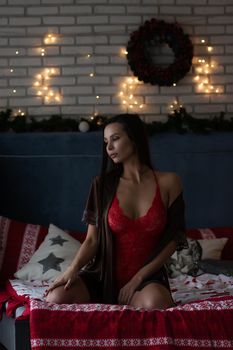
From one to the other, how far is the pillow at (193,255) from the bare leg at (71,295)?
1341 mm

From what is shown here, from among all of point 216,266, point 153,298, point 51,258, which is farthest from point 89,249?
point 216,266

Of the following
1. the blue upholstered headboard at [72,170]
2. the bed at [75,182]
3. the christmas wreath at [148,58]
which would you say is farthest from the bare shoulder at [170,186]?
the christmas wreath at [148,58]

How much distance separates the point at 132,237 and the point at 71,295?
1.33ft

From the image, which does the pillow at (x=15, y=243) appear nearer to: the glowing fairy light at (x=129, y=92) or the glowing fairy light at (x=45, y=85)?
the glowing fairy light at (x=45, y=85)

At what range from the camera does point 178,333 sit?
2.91 m

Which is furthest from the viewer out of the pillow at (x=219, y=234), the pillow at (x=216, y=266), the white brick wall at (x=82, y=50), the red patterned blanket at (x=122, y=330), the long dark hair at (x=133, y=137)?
the white brick wall at (x=82, y=50)

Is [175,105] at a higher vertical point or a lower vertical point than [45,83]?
lower

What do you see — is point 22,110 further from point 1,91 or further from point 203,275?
point 203,275

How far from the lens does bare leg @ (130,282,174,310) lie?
10.0 ft

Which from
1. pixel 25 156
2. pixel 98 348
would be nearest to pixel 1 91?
pixel 25 156

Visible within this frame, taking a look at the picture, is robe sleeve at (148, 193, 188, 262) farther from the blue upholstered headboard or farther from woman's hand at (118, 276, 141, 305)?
the blue upholstered headboard

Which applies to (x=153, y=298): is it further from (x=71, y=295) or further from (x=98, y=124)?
(x=98, y=124)

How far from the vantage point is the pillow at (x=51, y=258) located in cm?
439

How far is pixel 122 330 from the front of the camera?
2.89 meters
